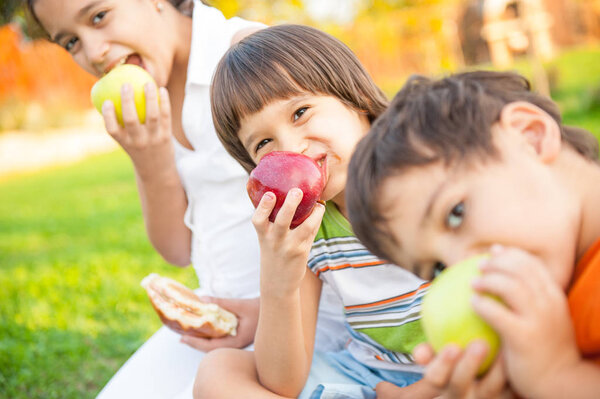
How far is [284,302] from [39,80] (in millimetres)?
17363

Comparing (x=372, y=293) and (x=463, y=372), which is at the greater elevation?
(x=463, y=372)

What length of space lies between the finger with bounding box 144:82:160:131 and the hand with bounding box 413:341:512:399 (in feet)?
4.82

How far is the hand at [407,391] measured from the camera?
5.32 feet

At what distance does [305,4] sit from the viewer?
12875 mm

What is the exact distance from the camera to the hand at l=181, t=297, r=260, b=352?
7.14ft

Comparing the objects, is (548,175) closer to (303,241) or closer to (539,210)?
(539,210)

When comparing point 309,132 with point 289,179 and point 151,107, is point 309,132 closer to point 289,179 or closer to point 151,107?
point 289,179

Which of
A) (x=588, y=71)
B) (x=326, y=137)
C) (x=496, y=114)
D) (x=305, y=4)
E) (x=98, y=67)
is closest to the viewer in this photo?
(x=496, y=114)

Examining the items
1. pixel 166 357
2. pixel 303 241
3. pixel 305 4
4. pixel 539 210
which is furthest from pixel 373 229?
pixel 305 4

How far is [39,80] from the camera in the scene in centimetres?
1692

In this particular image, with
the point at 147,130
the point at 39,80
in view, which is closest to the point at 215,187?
the point at 147,130

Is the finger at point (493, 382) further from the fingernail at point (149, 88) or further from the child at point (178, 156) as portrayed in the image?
the fingernail at point (149, 88)

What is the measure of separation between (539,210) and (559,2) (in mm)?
15968

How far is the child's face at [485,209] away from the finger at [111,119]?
1397 millimetres
